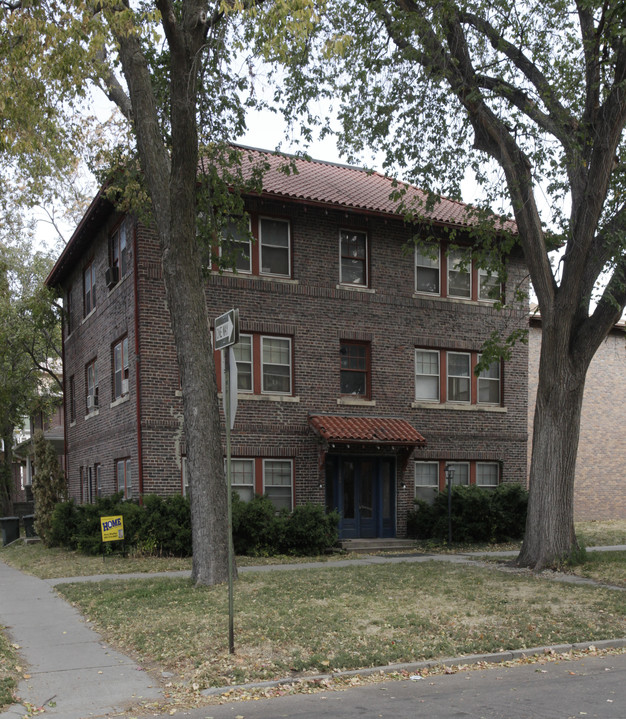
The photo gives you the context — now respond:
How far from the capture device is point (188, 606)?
10.4 meters

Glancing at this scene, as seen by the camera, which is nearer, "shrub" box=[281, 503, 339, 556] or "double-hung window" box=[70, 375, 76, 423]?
"shrub" box=[281, 503, 339, 556]

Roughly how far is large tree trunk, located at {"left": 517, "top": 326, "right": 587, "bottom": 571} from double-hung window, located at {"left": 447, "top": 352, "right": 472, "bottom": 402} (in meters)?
7.53

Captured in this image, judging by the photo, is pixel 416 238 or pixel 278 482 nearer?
pixel 416 238

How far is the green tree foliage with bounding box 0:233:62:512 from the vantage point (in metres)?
29.4

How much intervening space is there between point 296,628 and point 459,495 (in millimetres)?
12268

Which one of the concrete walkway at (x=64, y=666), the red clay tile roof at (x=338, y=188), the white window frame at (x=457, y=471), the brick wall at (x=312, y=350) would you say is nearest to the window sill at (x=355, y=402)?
the brick wall at (x=312, y=350)

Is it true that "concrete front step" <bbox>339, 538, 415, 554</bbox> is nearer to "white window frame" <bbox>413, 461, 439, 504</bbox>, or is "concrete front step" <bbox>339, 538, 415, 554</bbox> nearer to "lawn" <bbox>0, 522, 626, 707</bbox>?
"white window frame" <bbox>413, 461, 439, 504</bbox>

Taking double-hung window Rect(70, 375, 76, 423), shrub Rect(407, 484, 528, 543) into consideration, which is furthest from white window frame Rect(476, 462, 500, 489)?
double-hung window Rect(70, 375, 76, 423)

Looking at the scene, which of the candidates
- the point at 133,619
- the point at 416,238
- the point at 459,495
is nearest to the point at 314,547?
the point at 459,495

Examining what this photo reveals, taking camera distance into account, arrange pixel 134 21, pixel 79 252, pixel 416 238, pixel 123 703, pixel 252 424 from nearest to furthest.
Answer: pixel 123 703, pixel 134 21, pixel 416 238, pixel 252 424, pixel 79 252

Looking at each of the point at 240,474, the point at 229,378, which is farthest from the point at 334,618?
the point at 240,474

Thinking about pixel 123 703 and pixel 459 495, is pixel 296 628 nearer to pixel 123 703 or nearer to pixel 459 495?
pixel 123 703

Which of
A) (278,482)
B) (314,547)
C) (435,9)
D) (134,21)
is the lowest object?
(314,547)

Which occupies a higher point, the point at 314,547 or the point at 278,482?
the point at 278,482
